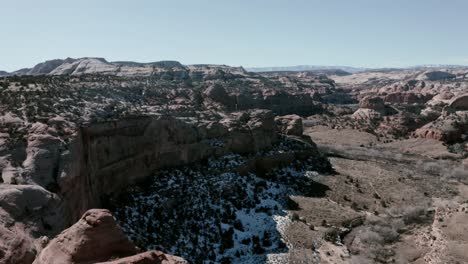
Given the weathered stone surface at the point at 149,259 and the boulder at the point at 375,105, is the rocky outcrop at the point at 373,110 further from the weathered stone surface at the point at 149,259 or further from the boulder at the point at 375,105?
the weathered stone surface at the point at 149,259

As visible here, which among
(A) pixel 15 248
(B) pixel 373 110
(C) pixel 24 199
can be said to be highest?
(C) pixel 24 199

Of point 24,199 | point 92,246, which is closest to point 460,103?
point 24,199

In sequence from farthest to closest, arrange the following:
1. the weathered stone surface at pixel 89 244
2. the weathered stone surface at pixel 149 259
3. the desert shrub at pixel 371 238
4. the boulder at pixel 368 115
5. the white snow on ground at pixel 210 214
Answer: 1. the boulder at pixel 368 115
2. the desert shrub at pixel 371 238
3. the white snow on ground at pixel 210 214
4. the weathered stone surface at pixel 89 244
5. the weathered stone surface at pixel 149 259

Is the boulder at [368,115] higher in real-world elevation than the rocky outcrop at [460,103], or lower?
lower

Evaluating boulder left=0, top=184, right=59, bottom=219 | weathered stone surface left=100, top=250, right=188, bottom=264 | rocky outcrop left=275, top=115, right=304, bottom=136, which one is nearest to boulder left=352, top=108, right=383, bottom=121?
rocky outcrop left=275, top=115, right=304, bottom=136

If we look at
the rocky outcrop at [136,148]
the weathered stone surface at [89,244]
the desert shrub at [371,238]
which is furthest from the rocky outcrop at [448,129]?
the weathered stone surface at [89,244]

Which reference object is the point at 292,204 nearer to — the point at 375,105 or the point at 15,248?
the point at 15,248

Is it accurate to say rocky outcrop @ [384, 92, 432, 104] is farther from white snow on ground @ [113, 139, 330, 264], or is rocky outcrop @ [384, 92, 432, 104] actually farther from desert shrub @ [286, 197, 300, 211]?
desert shrub @ [286, 197, 300, 211]

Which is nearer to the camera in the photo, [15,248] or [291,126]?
[15,248]

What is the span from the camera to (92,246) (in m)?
15.6

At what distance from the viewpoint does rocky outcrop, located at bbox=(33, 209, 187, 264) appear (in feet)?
49.9

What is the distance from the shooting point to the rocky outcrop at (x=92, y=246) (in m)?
15.2

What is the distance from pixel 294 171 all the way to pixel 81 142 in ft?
93.2

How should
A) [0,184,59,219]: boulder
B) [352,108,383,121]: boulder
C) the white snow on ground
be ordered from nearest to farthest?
[0,184,59,219]: boulder, the white snow on ground, [352,108,383,121]: boulder
